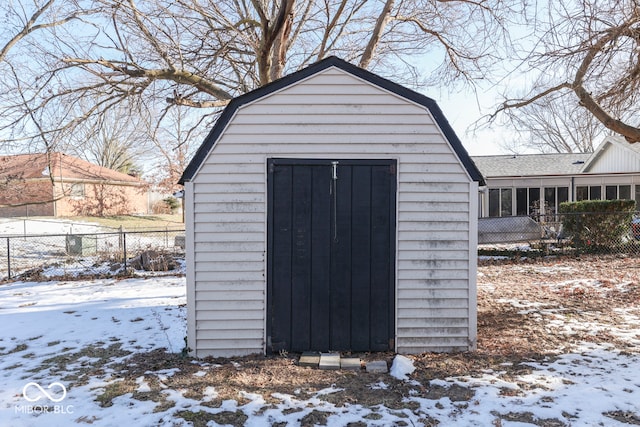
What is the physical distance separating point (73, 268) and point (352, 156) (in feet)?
29.6

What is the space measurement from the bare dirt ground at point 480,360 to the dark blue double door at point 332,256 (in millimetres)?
373

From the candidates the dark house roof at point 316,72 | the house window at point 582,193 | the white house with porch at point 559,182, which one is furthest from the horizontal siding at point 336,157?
the house window at point 582,193

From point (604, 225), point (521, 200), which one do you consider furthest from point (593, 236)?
point (521, 200)

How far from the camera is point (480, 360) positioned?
4215mm

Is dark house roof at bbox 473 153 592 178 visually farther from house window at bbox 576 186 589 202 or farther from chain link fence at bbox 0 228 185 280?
chain link fence at bbox 0 228 185 280

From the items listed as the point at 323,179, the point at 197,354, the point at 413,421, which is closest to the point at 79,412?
the point at 197,354

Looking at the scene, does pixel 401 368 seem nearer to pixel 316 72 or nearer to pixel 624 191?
pixel 316 72

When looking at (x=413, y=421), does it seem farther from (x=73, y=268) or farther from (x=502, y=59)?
(x=73, y=268)

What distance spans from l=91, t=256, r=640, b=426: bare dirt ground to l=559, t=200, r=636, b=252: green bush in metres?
4.14

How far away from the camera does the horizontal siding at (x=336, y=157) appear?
14.6 feet

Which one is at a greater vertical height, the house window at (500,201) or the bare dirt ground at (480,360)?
the house window at (500,201)

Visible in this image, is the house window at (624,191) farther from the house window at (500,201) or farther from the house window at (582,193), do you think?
the house window at (500,201)

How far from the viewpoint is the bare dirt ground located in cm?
341

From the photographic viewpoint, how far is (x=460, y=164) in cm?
447
